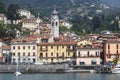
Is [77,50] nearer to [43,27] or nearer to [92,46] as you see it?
[92,46]

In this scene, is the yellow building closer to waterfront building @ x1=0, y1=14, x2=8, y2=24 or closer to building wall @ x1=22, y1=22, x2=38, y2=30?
waterfront building @ x1=0, y1=14, x2=8, y2=24

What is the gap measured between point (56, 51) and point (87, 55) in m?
4.35

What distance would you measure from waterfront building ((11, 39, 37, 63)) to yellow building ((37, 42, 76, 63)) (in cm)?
74

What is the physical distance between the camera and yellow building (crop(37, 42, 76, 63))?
90875mm

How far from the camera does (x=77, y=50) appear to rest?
89438mm

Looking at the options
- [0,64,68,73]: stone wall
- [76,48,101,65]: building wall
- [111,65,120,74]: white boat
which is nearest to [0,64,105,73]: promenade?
[0,64,68,73]: stone wall

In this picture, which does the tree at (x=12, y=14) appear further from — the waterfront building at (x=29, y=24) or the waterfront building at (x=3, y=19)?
the waterfront building at (x=29, y=24)

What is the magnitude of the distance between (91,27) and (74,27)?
8.46m

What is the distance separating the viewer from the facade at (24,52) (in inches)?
3597

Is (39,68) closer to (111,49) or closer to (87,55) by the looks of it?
(87,55)

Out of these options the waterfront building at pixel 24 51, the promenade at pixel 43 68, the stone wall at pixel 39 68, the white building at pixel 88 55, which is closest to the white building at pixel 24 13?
the waterfront building at pixel 24 51

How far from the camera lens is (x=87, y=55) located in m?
88.6

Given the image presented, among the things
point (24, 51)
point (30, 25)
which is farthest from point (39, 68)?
point (30, 25)

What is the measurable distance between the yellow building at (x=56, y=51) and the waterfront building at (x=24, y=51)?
737 mm
